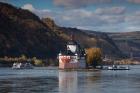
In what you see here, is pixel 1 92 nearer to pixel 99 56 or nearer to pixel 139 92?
pixel 139 92

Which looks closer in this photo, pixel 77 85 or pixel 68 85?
pixel 77 85

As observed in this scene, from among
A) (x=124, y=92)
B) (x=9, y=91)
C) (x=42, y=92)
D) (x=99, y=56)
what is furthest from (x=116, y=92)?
(x=99, y=56)

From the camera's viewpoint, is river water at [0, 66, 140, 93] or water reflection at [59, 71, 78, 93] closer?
river water at [0, 66, 140, 93]

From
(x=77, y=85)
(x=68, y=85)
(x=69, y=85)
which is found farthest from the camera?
(x=69, y=85)

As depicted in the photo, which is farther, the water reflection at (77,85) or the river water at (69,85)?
the water reflection at (77,85)

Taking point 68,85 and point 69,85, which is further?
point 69,85

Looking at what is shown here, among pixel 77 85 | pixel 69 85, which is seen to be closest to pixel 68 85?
pixel 69 85

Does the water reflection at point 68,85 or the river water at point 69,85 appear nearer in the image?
the river water at point 69,85

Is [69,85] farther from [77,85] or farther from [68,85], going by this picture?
[77,85]

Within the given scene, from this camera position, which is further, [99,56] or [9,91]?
[99,56]

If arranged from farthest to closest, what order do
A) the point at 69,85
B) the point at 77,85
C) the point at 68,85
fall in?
the point at 69,85, the point at 68,85, the point at 77,85

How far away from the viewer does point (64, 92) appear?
6238cm

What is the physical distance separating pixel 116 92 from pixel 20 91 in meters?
11.9

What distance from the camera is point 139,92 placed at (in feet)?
204
